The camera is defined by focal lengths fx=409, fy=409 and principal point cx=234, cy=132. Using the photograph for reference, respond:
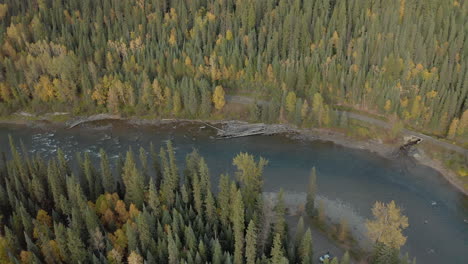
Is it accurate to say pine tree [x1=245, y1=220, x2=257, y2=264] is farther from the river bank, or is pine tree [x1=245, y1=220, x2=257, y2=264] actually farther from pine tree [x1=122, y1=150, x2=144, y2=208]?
the river bank

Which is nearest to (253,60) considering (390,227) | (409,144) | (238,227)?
(409,144)

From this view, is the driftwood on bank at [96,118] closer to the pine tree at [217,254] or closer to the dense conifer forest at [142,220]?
the dense conifer forest at [142,220]

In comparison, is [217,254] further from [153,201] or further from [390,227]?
[390,227]

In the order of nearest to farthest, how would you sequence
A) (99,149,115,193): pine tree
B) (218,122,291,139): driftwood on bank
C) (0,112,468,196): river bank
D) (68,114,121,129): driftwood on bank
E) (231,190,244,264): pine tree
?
1. (231,190,244,264): pine tree
2. (99,149,115,193): pine tree
3. (0,112,468,196): river bank
4. (218,122,291,139): driftwood on bank
5. (68,114,121,129): driftwood on bank

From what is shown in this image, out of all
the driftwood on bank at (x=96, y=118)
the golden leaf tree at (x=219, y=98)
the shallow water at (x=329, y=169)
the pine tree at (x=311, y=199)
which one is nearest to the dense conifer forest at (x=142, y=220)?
the pine tree at (x=311, y=199)

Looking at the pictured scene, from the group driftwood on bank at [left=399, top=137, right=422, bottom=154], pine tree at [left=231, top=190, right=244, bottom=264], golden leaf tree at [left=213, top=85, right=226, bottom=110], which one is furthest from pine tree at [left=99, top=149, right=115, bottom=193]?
driftwood on bank at [left=399, top=137, right=422, bottom=154]
